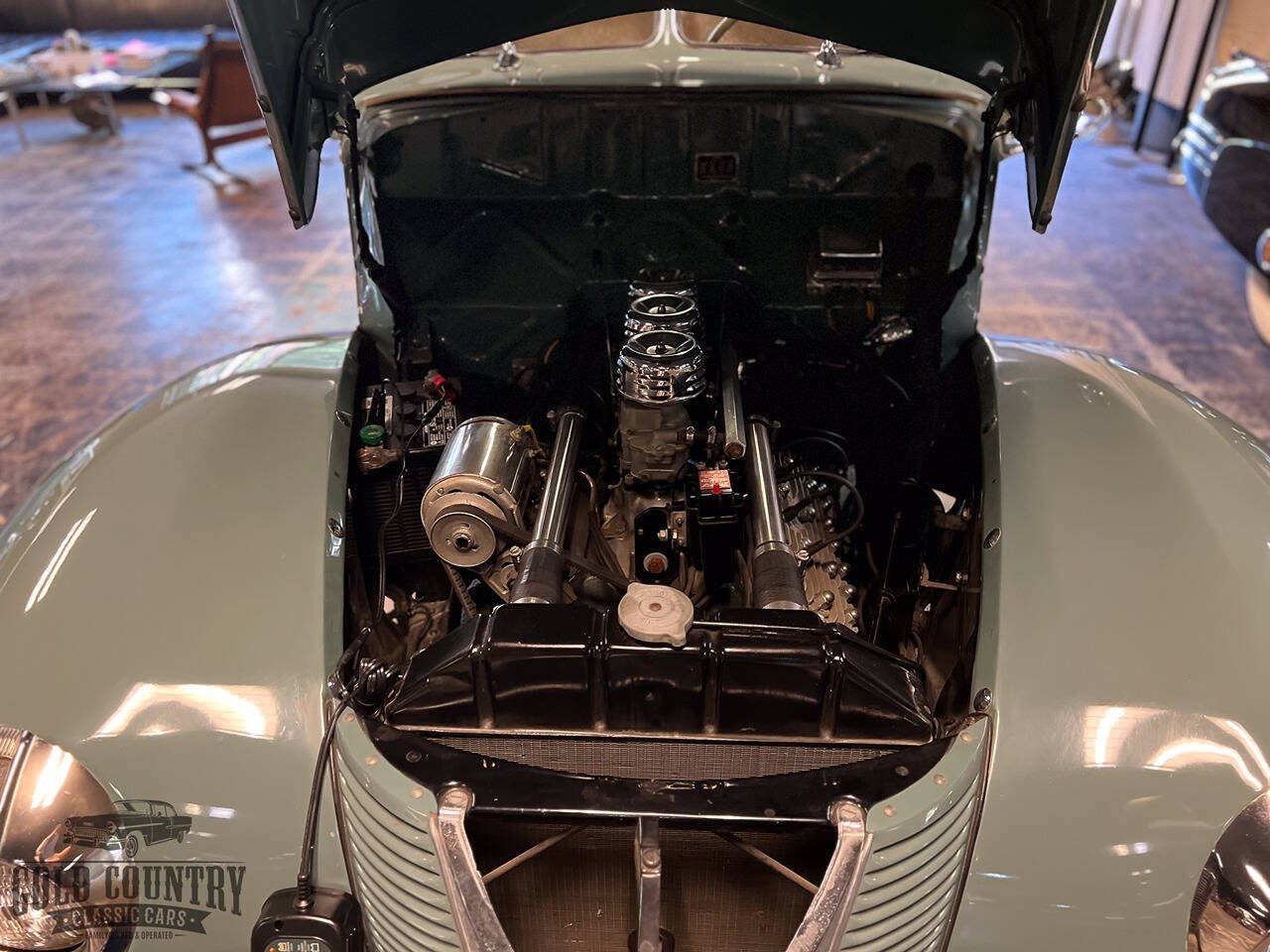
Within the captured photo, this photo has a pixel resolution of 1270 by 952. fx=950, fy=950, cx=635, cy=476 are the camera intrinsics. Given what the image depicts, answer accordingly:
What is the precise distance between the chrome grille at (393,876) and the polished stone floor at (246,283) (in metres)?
2.84

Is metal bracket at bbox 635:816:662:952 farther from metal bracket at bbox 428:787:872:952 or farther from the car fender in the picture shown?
the car fender

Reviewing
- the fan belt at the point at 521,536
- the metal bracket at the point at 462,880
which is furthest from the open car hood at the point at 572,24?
the metal bracket at the point at 462,880

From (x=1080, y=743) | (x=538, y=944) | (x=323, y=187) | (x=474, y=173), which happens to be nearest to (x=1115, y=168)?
(x=323, y=187)

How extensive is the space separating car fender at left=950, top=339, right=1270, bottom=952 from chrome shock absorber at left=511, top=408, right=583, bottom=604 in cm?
67

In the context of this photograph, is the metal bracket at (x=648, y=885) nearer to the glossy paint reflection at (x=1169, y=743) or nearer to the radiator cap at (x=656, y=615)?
the radiator cap at (x=656, y=615)

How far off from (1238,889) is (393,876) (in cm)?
114

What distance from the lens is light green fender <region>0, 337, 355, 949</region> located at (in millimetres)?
1365

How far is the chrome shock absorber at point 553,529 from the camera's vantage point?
1494mm

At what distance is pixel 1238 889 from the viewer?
1.28 metres

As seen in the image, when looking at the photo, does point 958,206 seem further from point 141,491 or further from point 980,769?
point 141,491

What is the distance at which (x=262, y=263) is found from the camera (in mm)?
5766

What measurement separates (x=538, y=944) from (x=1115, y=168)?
7.84m

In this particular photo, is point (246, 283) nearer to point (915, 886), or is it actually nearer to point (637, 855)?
point (637, 855)

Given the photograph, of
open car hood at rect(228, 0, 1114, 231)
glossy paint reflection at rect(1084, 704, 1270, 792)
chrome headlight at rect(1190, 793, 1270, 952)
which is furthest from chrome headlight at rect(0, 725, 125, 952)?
chrome headlight at rect(1190, 793, 1270, 952)
